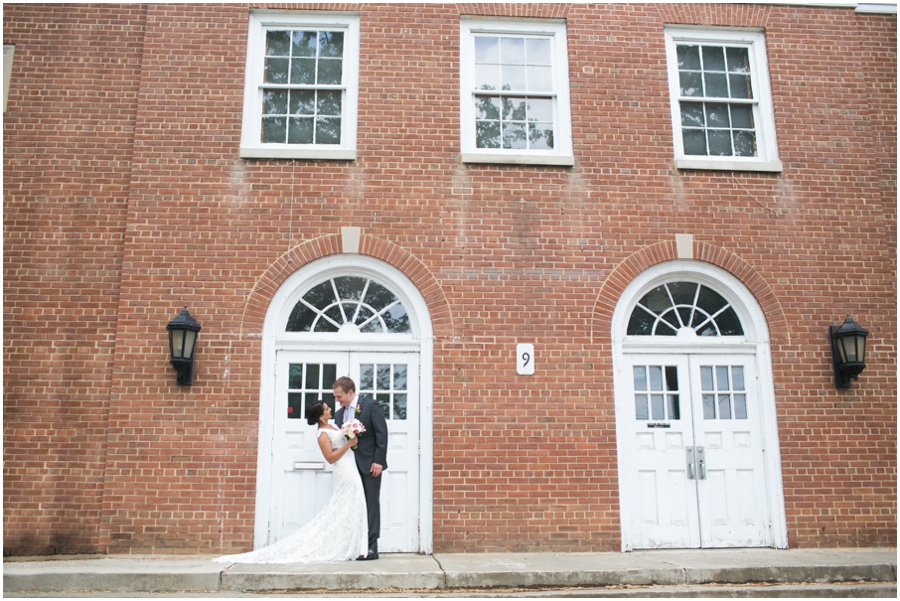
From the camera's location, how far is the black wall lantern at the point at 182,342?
7.19m

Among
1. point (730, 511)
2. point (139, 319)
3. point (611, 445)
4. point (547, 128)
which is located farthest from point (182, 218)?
point (730, 511)

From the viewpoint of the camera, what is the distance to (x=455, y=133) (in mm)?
8148

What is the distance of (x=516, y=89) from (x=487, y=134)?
684mm

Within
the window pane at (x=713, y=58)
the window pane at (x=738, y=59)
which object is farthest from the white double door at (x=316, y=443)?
the window pane at (x=738, y=59)

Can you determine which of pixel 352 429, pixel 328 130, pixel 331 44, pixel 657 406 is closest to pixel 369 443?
pixel 352 429

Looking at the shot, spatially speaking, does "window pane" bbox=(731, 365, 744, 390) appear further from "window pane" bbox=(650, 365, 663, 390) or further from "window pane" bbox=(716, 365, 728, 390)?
"window pane" bbox=(650, 365, 663, 390)

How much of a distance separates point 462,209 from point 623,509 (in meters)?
3.66

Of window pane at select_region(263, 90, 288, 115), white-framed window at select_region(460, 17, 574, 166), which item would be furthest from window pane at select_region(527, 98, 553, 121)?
window pane at select_region(263, 90, 288, 115)

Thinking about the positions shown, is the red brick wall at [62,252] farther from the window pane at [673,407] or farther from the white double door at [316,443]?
the window pane at [673,407]

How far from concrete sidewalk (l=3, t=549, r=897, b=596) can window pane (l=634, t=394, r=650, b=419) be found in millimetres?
1485

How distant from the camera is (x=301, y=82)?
27.3ft

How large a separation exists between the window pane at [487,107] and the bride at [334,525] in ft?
12.8

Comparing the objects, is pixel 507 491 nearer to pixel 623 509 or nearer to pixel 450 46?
pixel 623 509

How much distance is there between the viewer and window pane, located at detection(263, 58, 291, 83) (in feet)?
27.4
